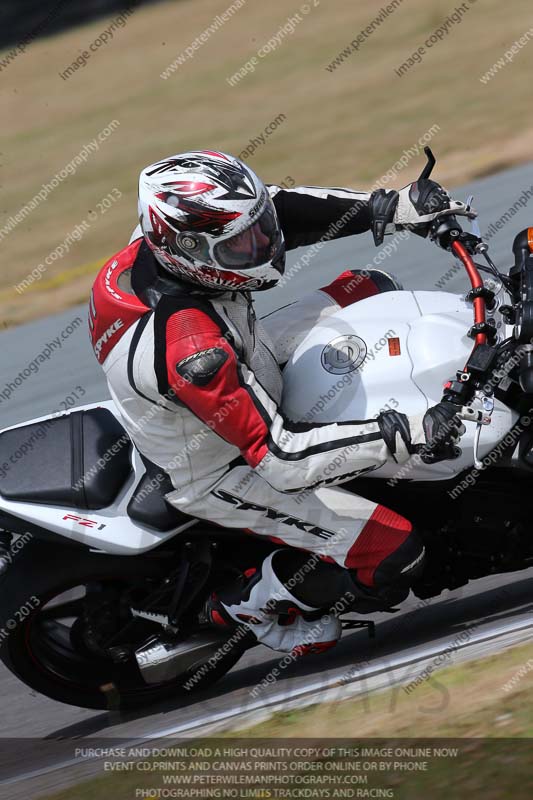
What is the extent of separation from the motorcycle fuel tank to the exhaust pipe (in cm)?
99

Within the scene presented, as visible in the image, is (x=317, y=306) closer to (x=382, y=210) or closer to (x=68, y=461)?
(x=382, y=210)

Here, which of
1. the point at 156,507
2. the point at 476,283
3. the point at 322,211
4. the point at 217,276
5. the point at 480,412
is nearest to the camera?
the point at 480,412

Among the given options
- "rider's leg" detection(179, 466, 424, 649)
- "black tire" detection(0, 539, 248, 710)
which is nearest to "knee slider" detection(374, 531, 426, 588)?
"rider's leg" detection(179, 466, 424, 649)

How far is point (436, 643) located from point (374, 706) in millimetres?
653

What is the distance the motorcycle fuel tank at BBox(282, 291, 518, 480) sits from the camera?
3.61 meters

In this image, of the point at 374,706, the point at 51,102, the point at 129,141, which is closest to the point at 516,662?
the point at 374,706

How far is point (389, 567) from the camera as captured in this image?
3.75 m

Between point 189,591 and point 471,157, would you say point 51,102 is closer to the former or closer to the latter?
point 471,157

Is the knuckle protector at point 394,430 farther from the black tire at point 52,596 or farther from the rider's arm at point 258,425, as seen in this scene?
the black tire at point 52,596

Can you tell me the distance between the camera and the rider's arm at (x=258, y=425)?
3250mm

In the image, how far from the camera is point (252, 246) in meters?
3.35

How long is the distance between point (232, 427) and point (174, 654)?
122cm

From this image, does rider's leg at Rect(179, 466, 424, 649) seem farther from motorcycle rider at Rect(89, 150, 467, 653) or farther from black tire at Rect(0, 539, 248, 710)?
black tire at Rect(0, 539, 248, 710)

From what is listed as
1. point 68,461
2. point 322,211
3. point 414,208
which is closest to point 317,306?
point 322,211
